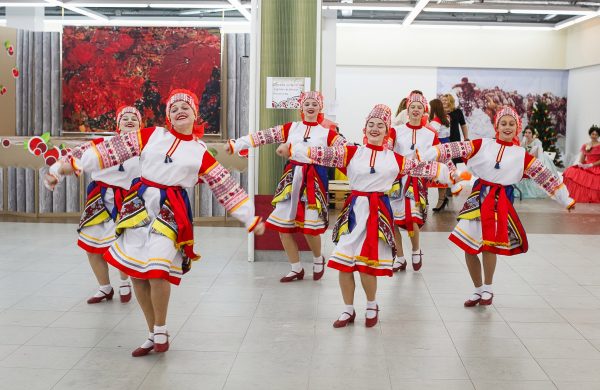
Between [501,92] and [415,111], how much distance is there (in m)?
11.5

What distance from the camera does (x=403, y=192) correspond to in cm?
660

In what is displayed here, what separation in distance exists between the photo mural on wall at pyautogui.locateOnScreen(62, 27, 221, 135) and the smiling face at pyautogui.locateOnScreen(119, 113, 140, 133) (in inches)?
221

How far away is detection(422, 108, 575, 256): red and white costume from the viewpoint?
535 cm

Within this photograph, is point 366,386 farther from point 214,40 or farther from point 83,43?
point 83,43

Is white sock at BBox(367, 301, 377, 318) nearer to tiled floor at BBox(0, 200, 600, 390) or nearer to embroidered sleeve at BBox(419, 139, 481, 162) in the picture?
tiled floor at BBox(0, 200, 600, 390)

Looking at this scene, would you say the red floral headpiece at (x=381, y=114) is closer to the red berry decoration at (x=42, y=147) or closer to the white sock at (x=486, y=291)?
the white sock at (x=486, y=291)

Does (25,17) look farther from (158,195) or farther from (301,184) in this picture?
(158,195)

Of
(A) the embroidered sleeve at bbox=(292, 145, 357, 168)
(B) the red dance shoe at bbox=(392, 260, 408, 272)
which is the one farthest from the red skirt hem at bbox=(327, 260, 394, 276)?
(B) the red dance shoe at bbox=(392, 260, 408, 272)

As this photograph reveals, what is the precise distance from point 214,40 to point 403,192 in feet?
16.2

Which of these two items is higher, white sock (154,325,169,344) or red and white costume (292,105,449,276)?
red and white costume (292,105,449,276)

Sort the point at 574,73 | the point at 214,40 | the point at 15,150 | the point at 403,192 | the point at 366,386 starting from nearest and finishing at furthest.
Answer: the point at 366,386
the point at 403,192
the point at 15,150
the point at 214,40
the point at 574,73

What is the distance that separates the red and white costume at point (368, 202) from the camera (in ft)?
16.0

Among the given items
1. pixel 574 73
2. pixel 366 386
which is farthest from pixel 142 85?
pixel 574 73

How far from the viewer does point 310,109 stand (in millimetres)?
6156
